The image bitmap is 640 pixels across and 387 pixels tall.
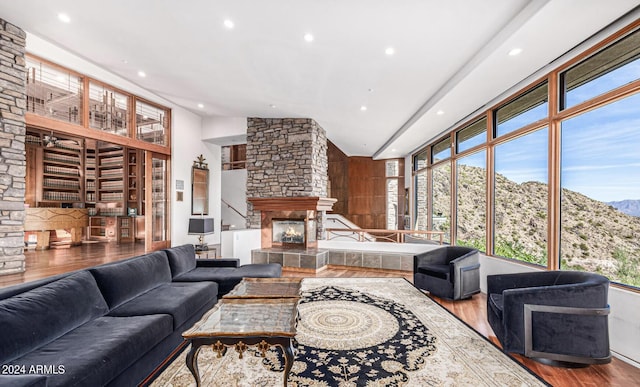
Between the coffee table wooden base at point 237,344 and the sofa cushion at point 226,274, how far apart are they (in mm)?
1749

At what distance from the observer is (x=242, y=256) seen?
6.43m

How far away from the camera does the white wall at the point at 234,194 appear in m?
9.55

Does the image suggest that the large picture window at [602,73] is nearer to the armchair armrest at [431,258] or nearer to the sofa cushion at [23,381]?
the armchair armrest at [431,258]

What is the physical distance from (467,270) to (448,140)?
3.52 meters

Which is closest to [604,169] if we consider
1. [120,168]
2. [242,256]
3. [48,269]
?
[242,256]

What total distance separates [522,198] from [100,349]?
499 cm

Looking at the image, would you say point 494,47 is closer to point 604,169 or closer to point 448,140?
point 604,169

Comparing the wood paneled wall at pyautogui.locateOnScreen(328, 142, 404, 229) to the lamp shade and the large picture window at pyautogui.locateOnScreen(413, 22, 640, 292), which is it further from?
the lamp shade

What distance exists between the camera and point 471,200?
5.48 metres

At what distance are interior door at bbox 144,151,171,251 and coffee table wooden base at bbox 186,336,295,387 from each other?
4.93 m

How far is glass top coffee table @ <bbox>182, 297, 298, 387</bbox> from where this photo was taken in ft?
6.27

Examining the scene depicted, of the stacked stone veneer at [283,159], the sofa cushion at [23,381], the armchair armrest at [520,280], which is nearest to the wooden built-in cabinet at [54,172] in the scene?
the stacked stone veneer at [283,159]

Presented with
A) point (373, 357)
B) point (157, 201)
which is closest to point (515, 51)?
point (373, 357)

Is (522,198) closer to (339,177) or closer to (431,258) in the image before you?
(431,258)
